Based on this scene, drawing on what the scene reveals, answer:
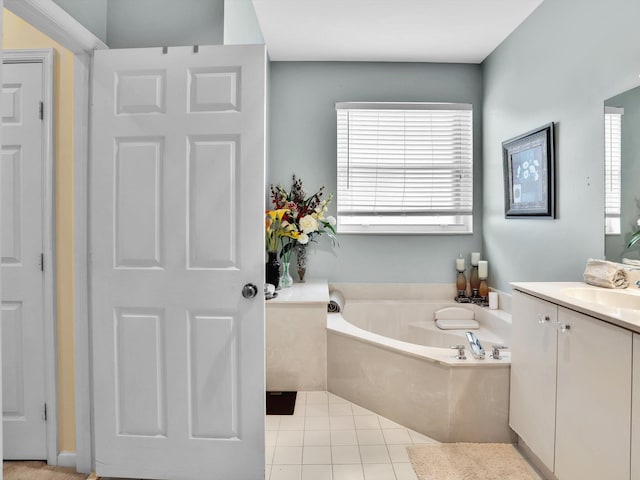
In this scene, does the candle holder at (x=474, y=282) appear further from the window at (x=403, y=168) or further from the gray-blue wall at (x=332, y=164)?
the window at (x=403, y=168)

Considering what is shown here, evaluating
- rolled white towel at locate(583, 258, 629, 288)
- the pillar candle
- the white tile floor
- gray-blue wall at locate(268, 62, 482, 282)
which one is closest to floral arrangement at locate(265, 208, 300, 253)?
gray-blue wall at locate(268, 62, 482, 282)

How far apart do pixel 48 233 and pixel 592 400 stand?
7.75 feet

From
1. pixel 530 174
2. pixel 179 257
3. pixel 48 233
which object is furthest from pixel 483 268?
pixel 48 233

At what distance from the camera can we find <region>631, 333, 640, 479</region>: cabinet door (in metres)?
1.25

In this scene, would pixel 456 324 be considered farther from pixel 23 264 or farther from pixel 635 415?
pixel 23 264

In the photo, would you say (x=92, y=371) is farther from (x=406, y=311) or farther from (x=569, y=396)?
(x=406, y=311)

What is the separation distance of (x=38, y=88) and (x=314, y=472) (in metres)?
2.23

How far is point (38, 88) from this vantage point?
193cm

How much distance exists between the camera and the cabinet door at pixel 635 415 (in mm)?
1248

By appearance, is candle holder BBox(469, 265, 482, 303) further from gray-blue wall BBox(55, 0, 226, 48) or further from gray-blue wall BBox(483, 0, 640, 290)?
gray-blue wall BBox(55, 0, 226, 48)

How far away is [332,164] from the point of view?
350 cm

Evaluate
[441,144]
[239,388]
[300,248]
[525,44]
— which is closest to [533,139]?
[525,44]

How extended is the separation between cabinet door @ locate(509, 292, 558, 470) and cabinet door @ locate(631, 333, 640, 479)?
432mm

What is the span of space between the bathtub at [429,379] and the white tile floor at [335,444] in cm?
10
